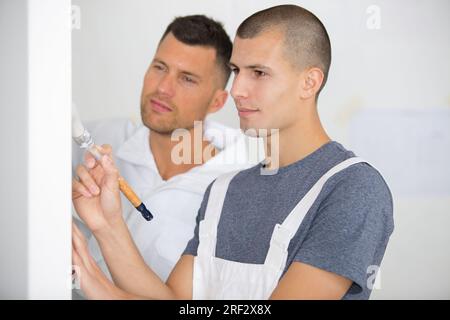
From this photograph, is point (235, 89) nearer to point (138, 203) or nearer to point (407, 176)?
point (138, 203)

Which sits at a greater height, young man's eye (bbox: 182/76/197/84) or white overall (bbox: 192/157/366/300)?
young man's eye (bbox: 182/76/197/84)

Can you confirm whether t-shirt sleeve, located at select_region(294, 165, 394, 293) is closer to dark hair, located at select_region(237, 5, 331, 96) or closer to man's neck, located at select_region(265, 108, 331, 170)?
man's neck, located at select_region(265, 108, 331, 170)

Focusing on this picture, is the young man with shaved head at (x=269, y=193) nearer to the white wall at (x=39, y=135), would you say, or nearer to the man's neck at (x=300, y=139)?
the man's neck at (x=300, y=139)

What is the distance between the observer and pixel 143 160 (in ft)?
5.45

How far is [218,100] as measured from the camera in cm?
172

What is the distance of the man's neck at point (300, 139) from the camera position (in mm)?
1323

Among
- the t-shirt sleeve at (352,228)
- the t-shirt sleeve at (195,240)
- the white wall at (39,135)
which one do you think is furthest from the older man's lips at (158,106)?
the white wall at (39,135)

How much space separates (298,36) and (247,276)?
48 cm

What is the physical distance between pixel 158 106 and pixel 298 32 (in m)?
0.51

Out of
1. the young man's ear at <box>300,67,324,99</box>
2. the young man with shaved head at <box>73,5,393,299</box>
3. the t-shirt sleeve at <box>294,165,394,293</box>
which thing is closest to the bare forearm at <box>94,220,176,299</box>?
the young man with shaved head at <box>73,5,393,299</box>

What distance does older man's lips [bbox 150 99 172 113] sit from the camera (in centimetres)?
168

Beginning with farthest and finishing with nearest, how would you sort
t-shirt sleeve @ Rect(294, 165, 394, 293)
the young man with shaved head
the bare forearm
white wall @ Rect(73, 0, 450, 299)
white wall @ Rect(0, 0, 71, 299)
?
1. white wall @ Rect(73, 0, 450, 299)
2. the bare forearm
3. the young man with shaved head
4. t-shirt sleeve @ Rect(294, 165, 394, 293)
5. white wall @ Rect(0, 0, 71, 299)

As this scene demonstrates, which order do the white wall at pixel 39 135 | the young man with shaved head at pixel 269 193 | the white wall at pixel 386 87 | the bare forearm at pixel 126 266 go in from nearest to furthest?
1. the white wall at pixel 39 135
2. the young man with shaved head at pixel 269 193
3. the bare forearm at pixel 126 266
4. the white wall at pixel 386 87

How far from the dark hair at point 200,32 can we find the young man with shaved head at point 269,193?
32 centimetres
